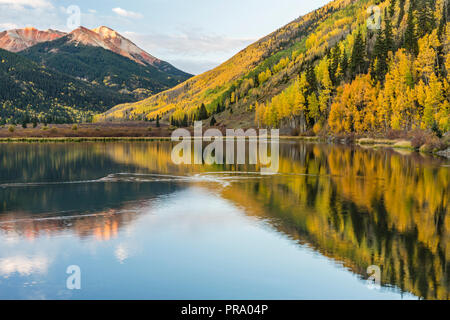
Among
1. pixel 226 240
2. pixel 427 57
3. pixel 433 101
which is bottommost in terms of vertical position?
pixel 226 240

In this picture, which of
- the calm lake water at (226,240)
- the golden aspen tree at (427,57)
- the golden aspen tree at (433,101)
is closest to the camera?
the calm lake water at (226,240)

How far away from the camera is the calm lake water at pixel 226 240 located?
429 inches

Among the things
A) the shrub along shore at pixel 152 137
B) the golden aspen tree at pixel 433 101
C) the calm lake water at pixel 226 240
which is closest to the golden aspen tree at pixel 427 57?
the golden aspen tree at pixel 433 101

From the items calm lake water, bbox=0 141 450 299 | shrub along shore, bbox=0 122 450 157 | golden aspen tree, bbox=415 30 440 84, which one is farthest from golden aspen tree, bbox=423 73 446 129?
calm lake water, bbox=0 141 450 299

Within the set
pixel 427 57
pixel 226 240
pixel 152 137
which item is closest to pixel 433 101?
pixel 427 57

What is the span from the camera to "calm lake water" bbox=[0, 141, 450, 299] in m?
10.9

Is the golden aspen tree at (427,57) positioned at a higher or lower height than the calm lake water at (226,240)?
higher

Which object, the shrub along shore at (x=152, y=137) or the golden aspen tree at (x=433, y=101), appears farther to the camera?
the golden aspen tree at (x=433, y=101)

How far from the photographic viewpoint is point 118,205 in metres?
22.1

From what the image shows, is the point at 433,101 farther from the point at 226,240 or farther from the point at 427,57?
the point at 226,240

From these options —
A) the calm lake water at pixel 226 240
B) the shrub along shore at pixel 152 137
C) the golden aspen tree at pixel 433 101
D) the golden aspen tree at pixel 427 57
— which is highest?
the golden aspen tree at pixel 427 57

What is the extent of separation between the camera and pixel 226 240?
607 inches

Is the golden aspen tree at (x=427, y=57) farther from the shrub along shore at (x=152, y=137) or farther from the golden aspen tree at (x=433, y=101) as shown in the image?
the shrub along shore at (x=152, y=137)
